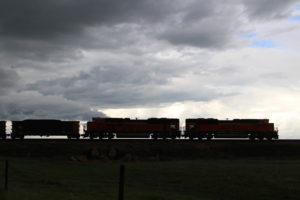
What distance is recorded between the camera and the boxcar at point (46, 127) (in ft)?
164

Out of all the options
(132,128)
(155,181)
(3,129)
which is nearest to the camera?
(155,181)

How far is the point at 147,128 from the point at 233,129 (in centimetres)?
1252

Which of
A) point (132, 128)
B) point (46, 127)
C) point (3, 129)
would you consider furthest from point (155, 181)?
point (3, 129)

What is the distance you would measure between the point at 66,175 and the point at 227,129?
3060 centimetres

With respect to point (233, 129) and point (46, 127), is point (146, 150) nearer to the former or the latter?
point (233, 129)

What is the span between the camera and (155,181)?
2361cm

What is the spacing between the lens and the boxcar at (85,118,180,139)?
49.7 m

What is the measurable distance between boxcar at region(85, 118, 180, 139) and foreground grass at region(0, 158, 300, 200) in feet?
55.2

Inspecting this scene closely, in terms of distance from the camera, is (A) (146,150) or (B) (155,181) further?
(A) (146,150)

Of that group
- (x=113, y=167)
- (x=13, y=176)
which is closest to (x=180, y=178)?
(x=113, y=167)

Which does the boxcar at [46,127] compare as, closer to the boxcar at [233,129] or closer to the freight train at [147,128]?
the freight train at [147,128]

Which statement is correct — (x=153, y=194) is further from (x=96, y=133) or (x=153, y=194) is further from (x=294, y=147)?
(x=96, y=133)

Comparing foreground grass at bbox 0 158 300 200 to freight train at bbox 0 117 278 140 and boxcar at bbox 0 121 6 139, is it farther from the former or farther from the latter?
boxcar at bbox 0 121 6 139

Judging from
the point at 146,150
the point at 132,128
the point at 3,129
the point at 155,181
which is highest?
the point at 132,128
